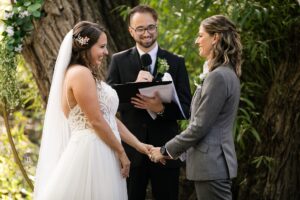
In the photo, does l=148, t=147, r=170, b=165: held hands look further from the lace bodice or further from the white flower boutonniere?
the white flower boutonniere

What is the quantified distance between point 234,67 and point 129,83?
0.71 meters

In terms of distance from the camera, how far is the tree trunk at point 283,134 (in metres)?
5.17

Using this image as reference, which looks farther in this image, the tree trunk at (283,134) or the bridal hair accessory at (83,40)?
the tree trunk at (283,134)

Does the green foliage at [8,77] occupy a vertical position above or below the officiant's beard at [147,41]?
below

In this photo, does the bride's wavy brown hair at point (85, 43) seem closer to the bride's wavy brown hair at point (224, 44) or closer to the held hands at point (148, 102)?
the held hands at point (148, 102)

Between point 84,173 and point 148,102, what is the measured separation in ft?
2.17

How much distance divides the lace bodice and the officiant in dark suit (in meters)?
0.33

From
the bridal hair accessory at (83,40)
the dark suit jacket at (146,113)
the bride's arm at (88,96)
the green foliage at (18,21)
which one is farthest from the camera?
the green foliage at (18,21)

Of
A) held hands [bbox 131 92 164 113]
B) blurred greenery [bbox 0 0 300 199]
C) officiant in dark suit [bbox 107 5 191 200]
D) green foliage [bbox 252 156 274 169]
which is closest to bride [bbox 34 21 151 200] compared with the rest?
held hands [bbox 131 92 164 113]

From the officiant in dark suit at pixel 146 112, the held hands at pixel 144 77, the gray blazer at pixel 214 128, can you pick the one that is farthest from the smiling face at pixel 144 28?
the gray blazer at pixel 214 128

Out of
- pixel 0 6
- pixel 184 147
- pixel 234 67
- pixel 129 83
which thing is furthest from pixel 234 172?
pixel 0 6

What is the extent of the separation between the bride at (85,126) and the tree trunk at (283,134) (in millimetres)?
1797

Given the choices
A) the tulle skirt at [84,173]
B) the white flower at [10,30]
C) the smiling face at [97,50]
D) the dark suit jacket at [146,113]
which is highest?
the white flower at [10,30]

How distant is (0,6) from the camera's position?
5.79m
